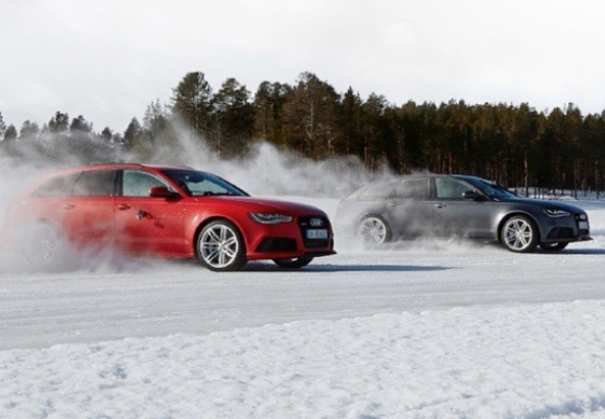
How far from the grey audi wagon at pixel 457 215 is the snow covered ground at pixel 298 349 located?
16.0 feet

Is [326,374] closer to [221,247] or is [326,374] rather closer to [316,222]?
[221,247]

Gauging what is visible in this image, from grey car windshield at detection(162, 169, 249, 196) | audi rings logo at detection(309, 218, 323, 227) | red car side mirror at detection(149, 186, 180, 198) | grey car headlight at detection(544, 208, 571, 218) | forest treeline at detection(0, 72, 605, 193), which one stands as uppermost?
forest treeline at detection(0, 72, 605, 193)

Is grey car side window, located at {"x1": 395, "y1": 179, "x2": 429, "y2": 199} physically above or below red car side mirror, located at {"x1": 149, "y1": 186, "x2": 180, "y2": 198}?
above

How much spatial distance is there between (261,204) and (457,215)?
18.3 ft

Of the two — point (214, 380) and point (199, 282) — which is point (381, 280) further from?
point (214, 380)

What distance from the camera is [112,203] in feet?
35.3

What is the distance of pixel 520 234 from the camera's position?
14312mm

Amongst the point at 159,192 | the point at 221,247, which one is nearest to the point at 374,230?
the point at 221,247

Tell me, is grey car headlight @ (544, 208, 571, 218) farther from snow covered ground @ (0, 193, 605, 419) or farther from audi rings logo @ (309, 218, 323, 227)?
audi rings logo @ (309, 218, 323, 227)

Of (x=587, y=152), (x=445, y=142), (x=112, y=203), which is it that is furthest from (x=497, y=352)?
(x=587, y=152)

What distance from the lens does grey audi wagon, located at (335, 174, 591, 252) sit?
14.3m

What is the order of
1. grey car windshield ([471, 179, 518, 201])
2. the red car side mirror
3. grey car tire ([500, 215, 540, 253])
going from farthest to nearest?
grey car windshield ([471, 179, 518, 201]), grey car tire ([500, 215, 540, 253]), the red car side mirror

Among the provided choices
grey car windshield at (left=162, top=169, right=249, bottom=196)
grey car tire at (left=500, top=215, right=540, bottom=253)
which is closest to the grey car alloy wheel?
grey car tire at (left=500, top=215, right=540, bottom=253)

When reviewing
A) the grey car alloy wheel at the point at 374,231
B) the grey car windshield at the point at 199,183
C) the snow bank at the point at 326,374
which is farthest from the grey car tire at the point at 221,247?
the grey car alloy wheel at the point at 374,231
